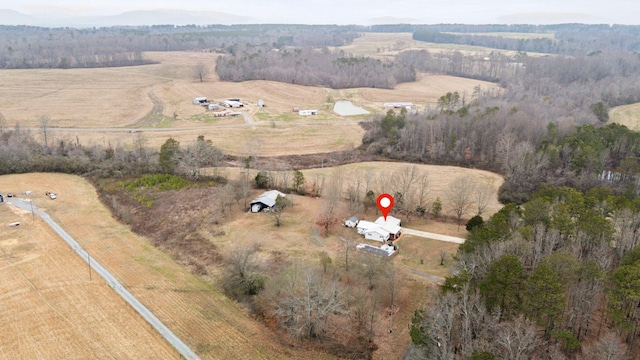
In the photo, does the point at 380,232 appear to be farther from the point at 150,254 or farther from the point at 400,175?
the point at 150,254

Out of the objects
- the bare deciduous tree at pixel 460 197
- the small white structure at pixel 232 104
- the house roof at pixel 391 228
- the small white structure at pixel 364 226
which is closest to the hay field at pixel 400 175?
the bare deciduous tree at pixel 460 197

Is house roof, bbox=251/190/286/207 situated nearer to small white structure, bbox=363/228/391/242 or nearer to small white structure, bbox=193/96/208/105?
small white structure, bbox=363/228/391/242

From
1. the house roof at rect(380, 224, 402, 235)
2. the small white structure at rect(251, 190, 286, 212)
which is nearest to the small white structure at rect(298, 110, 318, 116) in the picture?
the small white structure at rect(251, 190, 286, 212)

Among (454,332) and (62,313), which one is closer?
(454,332)

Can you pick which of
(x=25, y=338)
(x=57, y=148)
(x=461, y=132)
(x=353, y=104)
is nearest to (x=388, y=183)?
(x=461, y=132)

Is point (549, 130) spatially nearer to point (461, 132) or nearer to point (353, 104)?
point (461, 132)

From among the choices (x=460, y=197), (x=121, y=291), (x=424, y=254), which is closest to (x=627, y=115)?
(x=460, y=197)
